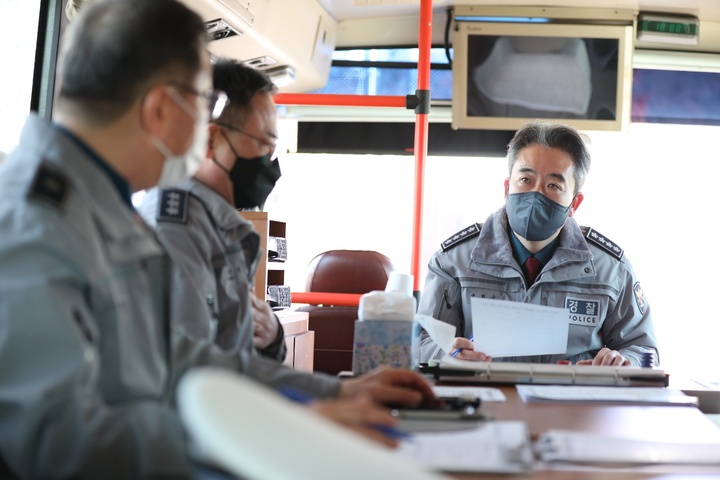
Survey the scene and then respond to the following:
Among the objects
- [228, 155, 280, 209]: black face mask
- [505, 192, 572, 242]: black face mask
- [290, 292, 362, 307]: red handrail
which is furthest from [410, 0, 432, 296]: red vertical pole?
[228, 155, 280, 209]: black face mask

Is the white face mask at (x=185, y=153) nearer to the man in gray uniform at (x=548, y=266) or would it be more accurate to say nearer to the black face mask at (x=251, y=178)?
the black face mask at (x=251, y=178)

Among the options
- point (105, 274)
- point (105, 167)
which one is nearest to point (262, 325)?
point (105, 167)

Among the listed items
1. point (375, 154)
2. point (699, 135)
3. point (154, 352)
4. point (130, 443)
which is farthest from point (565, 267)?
point (699, 135)

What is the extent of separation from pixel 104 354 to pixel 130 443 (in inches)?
7.6

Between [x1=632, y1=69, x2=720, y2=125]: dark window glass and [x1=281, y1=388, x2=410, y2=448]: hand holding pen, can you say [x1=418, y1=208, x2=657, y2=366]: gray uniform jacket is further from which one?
[x1=632, y1=69, x2=720, y2=125]: dark window glass

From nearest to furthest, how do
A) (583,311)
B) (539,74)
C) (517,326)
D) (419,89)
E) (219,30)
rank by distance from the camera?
(517,326) → (583,311) → (219,30) → (419,89) → (539,74)

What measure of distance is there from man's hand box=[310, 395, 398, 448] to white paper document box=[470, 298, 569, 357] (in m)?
1.10

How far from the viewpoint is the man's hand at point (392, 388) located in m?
1.29

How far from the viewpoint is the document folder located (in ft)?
5.88

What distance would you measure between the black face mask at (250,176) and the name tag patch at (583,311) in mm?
1027

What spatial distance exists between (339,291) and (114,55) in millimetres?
3057

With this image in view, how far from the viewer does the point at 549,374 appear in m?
1.80

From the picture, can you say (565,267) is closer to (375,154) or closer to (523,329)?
(523,329)

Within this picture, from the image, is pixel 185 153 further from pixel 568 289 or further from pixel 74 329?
pixel 568 289
